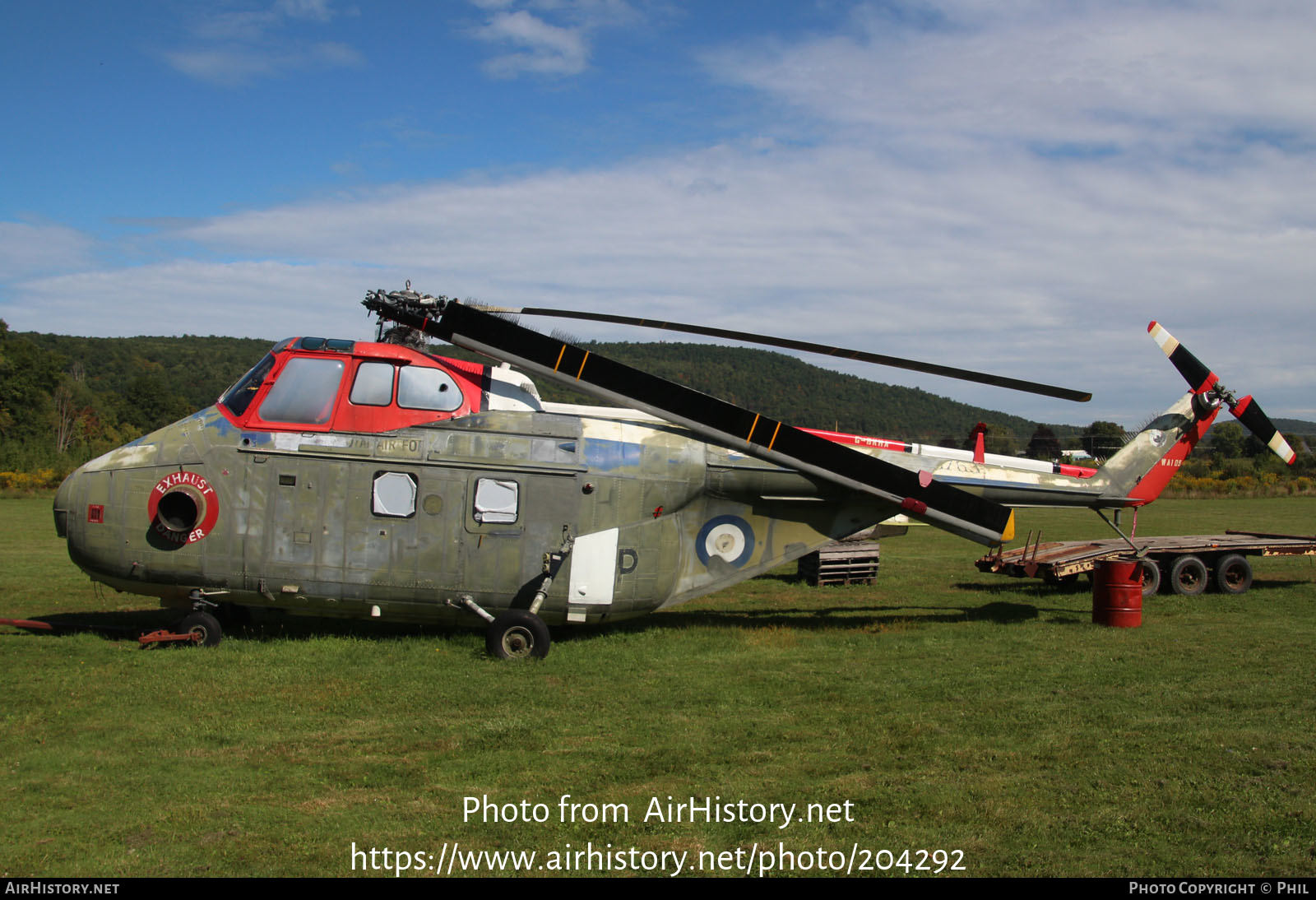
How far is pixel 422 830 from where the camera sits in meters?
5.73

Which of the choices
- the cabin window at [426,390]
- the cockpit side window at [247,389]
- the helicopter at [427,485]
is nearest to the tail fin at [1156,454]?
the helicopter at [427,485]

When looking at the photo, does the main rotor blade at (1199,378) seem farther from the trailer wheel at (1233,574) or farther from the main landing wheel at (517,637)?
the main landing wheel at (517,637)

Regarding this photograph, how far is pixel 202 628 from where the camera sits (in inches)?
409

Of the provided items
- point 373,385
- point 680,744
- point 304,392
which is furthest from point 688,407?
point 304,392

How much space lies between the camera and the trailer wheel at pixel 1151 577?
15672 millimetres

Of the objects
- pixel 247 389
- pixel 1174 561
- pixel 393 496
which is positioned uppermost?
pixel 247 389

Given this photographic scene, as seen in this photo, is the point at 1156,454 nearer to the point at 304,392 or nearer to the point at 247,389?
the point at 304,392

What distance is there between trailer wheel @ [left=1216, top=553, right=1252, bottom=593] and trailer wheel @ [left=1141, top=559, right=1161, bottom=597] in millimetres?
1221

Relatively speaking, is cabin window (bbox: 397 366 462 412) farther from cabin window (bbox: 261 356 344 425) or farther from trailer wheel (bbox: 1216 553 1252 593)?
trailer wheel (bbox: 1216 553 1252 593)

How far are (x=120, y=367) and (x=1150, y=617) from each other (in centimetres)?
12320

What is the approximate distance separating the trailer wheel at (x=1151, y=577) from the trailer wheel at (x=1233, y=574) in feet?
4.01

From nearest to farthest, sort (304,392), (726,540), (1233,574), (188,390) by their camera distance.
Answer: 1. (304,392)
2. (726,540)
3. (1233,574)
4. (188,390)

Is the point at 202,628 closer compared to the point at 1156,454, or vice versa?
the point at 202,628

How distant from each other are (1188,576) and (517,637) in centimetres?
1258
